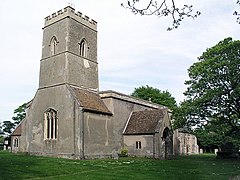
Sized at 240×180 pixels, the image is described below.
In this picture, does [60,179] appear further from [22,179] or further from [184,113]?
[184,113]

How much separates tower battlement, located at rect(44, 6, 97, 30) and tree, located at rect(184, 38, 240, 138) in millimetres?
13740

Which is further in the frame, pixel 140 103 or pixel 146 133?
pixel 140 103

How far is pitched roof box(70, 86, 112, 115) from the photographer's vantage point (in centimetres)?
2910

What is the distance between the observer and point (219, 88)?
101 feet

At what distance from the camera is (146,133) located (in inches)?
Answer: 1300

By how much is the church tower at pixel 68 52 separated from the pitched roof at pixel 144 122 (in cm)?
639

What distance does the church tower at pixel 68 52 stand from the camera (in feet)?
102

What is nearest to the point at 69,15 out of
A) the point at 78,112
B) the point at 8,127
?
the point at 78,112

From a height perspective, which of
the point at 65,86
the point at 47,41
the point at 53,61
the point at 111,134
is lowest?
the point at 111,134

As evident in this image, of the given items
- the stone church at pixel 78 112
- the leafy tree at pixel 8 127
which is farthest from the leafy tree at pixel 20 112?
the stone church at pixel 78 112

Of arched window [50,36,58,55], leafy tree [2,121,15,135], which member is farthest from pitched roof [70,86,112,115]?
leafy tree [2,121,15,135]

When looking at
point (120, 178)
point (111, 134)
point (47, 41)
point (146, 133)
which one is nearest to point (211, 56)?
point (146, 133)

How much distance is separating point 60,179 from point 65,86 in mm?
16940

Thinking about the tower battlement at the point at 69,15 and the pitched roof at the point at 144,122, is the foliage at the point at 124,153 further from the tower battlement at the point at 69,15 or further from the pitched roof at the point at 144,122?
the tower battlement at the point at 69,15
